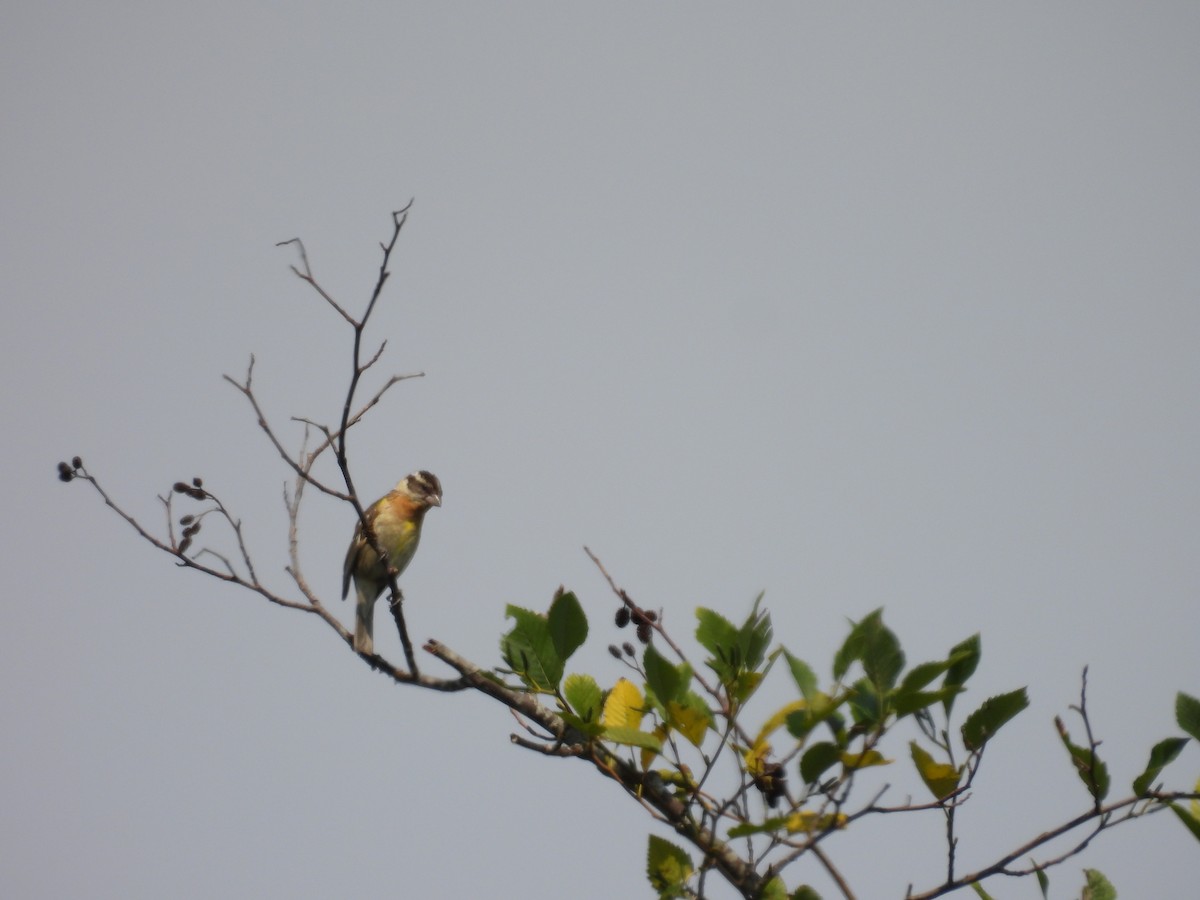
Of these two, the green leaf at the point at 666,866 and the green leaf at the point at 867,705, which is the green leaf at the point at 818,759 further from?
the green leaf at the point at 666,866

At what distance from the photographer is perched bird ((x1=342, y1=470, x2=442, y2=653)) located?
823cm

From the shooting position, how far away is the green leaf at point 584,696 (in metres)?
2.78

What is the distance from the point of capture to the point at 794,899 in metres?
Result: 2.61

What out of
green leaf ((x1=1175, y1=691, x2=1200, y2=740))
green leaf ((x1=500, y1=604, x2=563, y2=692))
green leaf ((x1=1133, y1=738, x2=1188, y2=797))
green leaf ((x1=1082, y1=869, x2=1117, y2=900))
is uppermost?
green leaf ((x1=500, y1=604, x2=563, y2=692))

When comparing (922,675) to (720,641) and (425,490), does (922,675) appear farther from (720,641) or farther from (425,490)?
(425,490)

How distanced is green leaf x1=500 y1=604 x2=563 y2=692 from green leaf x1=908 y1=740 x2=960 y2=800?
0.97 metres

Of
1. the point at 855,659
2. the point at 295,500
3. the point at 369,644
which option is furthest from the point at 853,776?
the point at 369,644

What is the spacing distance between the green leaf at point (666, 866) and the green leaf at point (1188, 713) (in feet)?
4.46

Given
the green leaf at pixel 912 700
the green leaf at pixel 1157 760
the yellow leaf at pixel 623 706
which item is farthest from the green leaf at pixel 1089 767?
the yellow leaf at pixel 623 706

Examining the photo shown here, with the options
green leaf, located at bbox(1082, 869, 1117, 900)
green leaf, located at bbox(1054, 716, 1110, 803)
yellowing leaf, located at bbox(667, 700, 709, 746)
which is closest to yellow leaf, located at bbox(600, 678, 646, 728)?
yellowing leaf, located at bbox(667, 700, 709, 746)

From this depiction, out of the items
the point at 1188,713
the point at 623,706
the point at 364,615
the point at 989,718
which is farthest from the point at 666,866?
the point at 364,615

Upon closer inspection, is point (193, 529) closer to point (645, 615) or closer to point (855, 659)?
point (645, 615)

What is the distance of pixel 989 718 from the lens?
2.54 metres

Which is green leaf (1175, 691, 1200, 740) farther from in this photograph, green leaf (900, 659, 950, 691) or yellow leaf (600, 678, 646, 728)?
yellow leaf (600, 678, 646, 728)
